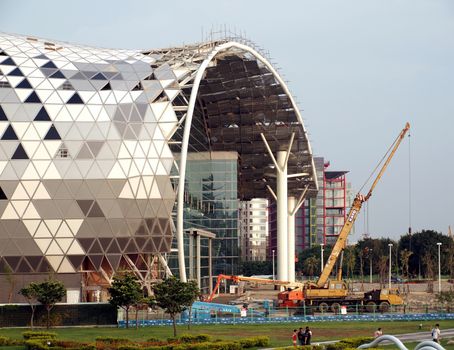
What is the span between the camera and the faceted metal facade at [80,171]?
72.5 meters

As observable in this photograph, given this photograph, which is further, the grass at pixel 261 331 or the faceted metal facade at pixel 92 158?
the faceted metal facade at pixel 92 158

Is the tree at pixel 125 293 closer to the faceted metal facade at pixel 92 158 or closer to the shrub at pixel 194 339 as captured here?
the shrub at pixel 194 339

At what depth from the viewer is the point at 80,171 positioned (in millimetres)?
73250

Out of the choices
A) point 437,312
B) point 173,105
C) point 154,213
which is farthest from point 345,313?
point 173,105

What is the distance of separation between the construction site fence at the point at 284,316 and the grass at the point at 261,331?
2.20 meters

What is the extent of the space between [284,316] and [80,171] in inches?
799

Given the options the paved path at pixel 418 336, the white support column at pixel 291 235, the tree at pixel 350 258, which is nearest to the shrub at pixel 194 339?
the paved path at pixel 418 336

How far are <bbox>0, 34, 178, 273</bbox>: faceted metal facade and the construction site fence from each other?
7.96m

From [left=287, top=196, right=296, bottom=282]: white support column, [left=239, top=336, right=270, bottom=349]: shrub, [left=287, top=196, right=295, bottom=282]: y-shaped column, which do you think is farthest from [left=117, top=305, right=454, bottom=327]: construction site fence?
[left=287, top=196, right=295, bottom=282]: y-shaped column

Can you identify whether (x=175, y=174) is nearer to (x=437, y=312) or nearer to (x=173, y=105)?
(x=173, y=105)

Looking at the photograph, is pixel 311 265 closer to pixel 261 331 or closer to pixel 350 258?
pixel 350 258

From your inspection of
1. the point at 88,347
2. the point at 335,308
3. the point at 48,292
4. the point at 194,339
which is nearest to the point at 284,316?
the point at 335,308

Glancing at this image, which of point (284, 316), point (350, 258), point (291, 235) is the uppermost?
point (291, 235)

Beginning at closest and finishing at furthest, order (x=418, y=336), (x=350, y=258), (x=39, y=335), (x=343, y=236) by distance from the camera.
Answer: (x=39, y=335) → (x=418, y=336) → (x=343, y=236) → (x=350, y=258)
